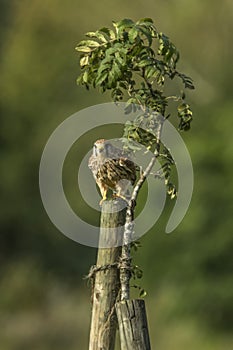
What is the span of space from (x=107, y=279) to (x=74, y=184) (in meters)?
11.6

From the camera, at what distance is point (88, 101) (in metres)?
17.2

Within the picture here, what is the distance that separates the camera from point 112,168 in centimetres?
498

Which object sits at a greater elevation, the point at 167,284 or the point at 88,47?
the point at 167,284

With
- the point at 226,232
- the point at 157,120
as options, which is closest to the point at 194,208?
the point at 226,232

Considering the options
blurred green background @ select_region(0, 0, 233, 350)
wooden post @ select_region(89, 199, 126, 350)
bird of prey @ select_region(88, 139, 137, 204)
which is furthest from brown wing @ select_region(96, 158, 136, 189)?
blurred green background @ select_region(0, 0, 233, 350)

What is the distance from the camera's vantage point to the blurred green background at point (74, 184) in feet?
Result: 43.1

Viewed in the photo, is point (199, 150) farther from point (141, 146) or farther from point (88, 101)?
point (141, 146)

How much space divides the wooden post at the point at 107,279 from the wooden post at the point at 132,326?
0.11 meters

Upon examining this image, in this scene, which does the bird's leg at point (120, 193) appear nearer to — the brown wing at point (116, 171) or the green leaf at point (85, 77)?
the brown wing at point (116, 171)

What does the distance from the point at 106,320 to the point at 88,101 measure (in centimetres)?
1261

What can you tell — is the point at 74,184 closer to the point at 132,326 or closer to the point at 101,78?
the point at 101,78

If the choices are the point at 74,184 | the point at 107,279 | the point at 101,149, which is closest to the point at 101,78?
the point at 101,149

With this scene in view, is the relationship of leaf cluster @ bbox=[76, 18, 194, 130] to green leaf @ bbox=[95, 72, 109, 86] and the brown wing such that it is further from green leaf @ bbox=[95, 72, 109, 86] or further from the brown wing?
the brown wing

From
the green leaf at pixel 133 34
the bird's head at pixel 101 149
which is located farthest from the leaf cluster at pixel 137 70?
the bird's head at pixel 101 149
